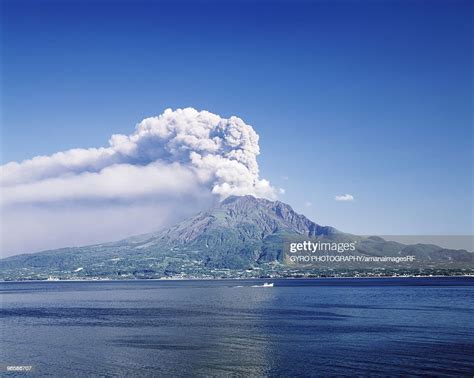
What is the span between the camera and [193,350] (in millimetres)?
58750

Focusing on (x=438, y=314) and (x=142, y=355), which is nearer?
(x=142, y=355)

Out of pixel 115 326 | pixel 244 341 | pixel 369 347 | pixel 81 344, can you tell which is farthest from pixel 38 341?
pixel 369 347

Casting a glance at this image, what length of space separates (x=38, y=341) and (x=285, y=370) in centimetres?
3614

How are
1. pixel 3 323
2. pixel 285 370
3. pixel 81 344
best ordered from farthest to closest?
pixel 3 323 < pixel 81 344 < pixel 285 370

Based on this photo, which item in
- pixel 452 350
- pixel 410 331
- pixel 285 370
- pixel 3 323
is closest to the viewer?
pixel 285 370

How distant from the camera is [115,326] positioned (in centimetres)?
8150

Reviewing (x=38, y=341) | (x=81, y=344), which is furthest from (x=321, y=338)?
(x=38, y=341)

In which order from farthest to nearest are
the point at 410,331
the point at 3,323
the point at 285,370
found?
the point at 3,323 < the point at 410,331 < the point at 285,370

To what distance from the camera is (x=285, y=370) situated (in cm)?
4841

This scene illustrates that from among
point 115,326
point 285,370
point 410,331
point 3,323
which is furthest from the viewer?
point 3,323

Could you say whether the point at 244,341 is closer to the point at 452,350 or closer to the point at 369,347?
the point at 369,347

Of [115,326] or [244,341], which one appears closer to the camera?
[244,341]

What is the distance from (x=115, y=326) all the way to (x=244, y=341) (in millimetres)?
26829

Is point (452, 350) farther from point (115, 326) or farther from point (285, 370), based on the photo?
point (115, 326)
